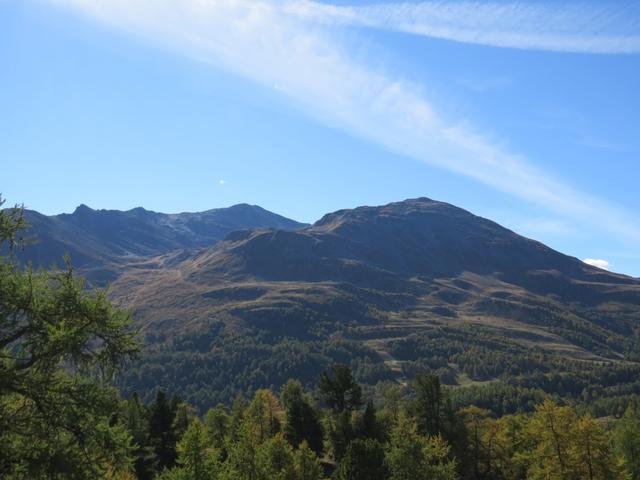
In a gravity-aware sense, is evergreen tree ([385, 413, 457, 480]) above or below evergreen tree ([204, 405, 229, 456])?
above

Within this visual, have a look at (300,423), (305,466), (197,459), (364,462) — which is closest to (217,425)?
(300,423)

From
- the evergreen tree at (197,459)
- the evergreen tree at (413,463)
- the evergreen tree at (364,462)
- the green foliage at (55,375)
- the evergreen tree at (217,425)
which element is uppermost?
the green foliage at (55,375)

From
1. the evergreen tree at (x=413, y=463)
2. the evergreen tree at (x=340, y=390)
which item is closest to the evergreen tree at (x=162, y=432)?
the evergreen tree at (x=340, y=390)

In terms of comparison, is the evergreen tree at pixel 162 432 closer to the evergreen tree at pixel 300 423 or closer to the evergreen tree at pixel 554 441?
the evergreen tree at pixel 300 423

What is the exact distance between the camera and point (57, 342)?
15.3 m

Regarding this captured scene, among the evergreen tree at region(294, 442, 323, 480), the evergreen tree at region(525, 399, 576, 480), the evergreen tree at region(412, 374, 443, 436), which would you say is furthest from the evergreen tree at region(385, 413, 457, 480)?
the evergreen tree at region(412, 374, 443, 436)

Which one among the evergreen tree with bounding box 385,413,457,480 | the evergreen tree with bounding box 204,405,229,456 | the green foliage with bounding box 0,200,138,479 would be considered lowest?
the evergreen tree with bounding box 204,405,229,456

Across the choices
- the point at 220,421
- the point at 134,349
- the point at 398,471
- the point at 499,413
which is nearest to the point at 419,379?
the point at 398,471

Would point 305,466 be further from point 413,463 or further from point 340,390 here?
point 340,390

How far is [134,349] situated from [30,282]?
13.1ft

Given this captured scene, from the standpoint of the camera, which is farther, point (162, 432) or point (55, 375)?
point (162, 432)

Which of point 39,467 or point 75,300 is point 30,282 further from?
point 39,467

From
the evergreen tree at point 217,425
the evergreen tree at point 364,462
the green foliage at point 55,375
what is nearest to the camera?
the green foliage at point 55,375

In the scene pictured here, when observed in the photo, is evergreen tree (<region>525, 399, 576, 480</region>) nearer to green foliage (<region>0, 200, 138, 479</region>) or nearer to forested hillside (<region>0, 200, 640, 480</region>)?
forested hillside (<region>0, 200, 640, 480</region>)
